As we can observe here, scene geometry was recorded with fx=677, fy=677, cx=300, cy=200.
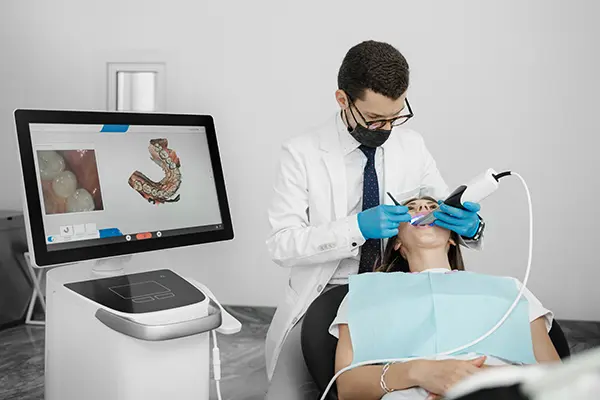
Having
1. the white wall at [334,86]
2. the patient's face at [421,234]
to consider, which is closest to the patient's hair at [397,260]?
the patient's face at [421,234]

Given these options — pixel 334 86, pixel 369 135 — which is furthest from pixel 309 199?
Result: pixel 334 86

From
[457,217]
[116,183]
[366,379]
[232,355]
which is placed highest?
[116,183]

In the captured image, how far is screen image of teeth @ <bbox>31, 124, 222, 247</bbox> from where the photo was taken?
4.84 ft

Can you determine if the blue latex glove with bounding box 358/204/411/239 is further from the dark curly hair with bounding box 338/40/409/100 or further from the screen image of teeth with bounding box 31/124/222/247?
the screen image of teeth with bounding box 31/124/222/247

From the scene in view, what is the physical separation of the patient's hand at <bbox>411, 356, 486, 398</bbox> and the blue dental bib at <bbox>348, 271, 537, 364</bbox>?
0.11 m

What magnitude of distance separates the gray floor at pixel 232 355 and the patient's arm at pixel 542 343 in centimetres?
114

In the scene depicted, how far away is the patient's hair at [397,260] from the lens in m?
1.74

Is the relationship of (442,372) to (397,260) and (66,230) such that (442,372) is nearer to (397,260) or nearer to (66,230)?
(397,260)

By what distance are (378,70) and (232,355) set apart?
59.6 inches

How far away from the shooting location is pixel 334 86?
110 inches

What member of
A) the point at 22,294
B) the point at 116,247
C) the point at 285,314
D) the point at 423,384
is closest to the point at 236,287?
the point at 22,294

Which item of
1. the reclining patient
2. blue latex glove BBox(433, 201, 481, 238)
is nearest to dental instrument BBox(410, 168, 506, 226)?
blue latex glove BBox(433, 201, 481, 238)

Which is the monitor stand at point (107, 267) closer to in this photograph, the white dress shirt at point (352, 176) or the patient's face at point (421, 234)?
the white dress shirt at point (352, 176)

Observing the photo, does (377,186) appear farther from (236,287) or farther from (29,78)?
(29,78)
